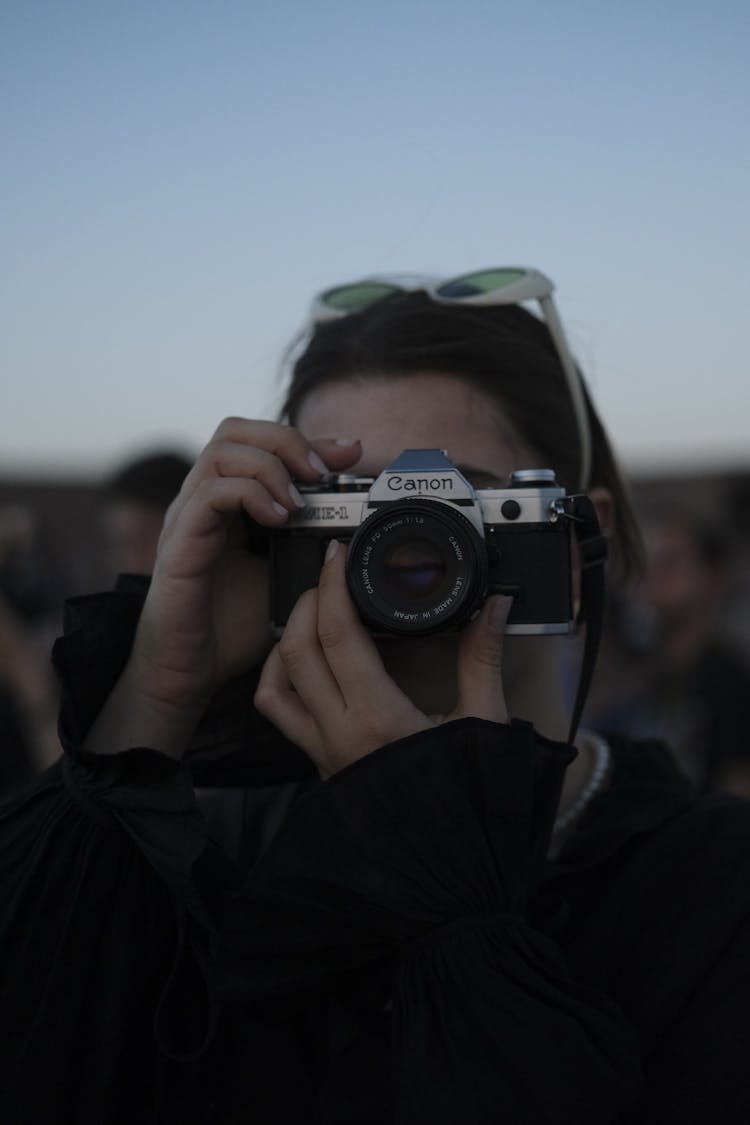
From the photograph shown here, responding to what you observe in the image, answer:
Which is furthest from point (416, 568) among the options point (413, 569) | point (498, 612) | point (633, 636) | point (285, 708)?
point (633, 636)

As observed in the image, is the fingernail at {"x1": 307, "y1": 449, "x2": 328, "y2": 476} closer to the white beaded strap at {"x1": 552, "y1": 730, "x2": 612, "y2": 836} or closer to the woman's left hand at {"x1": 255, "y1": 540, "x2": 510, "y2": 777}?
the woman's left hand at {"x1": 255, "y1": 540, "x2": 510, "y2": 777}

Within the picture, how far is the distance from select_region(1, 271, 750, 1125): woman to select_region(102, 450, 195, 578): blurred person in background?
1.54 meters

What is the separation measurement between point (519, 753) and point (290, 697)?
31 centimetres

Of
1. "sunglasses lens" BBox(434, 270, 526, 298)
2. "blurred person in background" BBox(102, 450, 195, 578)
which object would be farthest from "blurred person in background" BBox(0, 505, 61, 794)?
"sunglasses lens" BBox(434, 270, 526, 298)

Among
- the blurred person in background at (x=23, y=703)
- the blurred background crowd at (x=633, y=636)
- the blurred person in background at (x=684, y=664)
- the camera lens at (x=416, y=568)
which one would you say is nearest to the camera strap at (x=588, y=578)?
the camera lens at (x=416, y=568)

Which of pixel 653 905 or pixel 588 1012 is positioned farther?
pixel 653 905

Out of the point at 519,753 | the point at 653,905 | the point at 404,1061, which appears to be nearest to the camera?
the point at 404,1061

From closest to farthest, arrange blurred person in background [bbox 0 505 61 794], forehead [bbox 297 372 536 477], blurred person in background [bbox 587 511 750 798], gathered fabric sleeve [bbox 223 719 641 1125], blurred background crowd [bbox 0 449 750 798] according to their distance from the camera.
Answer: gathered fabric sleeve [bbox 223 719 641 1125]
forehead [bbox 297 372 536 477]
blurred person in background [bbox 0 505 61 794]
blurred background crowd [bbox 0 449 750 798]
blurred person in background [bbox 587 511 750 798]

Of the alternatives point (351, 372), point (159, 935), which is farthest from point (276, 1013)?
point (351, 372)

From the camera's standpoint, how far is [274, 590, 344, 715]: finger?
1.36 m

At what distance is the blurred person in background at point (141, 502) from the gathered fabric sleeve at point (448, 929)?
1.89 m

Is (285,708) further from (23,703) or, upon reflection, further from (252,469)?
(23,703)

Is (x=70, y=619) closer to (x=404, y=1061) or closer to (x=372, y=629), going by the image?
(x=372, y=629)

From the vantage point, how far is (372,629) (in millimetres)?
1406
